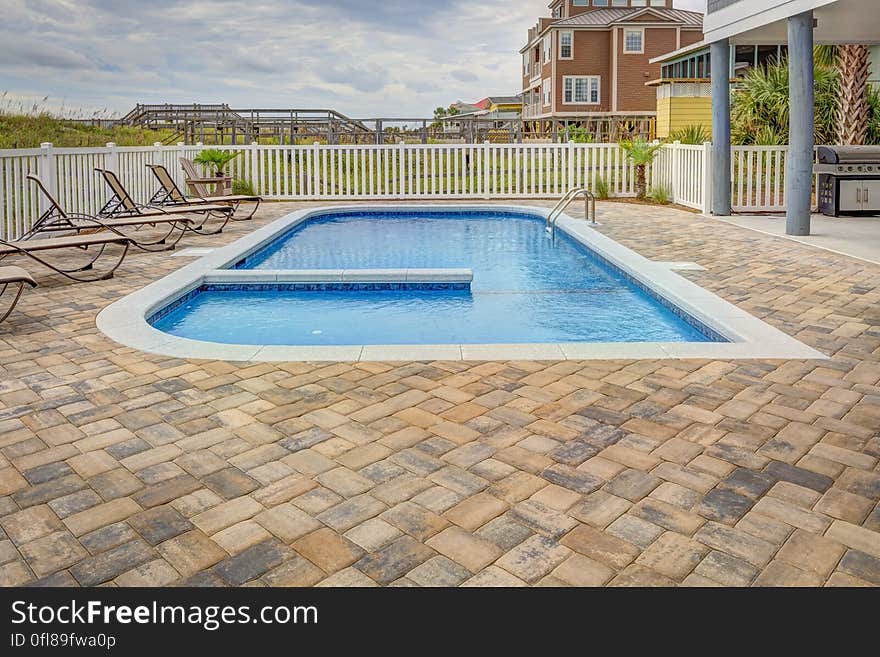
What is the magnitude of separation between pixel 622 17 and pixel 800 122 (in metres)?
27.4

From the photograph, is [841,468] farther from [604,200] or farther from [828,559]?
[604,200]

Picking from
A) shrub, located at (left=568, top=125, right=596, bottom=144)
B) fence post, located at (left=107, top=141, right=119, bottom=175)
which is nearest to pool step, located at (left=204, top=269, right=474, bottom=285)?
fence post, located at (left=107, top=141, right=119, bottom=175)

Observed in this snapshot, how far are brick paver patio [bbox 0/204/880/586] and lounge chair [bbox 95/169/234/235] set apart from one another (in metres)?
5.37

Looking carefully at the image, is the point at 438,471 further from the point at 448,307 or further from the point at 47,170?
the point at 47,170

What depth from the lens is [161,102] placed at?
32.0m

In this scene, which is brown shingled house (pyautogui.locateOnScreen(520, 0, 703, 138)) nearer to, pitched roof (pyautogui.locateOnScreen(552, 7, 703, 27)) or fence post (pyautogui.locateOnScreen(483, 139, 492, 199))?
pitched roof (pyautogui.locateOnScreen(552, 7, 703, 27))

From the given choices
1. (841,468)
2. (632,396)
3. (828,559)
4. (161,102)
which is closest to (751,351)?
(632,396)

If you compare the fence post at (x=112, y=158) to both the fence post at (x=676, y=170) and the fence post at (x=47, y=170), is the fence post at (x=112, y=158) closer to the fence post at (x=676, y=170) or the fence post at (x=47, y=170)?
the fence post at (x=47, y=170)

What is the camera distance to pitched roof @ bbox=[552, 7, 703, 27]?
33.8m

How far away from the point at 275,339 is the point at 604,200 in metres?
10.4

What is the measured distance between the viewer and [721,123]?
447 inches

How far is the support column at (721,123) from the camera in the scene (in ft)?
37.2

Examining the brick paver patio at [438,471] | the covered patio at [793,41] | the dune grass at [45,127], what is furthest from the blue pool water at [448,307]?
the dune grass at [45,127]

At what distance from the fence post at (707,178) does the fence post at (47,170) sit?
28.1 ft
